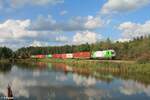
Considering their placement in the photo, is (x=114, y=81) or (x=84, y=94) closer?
(x=84, y=94)

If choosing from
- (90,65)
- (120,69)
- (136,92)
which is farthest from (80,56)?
(136,92)

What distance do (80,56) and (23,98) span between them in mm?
98840

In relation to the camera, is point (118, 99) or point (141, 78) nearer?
point (118, 99)

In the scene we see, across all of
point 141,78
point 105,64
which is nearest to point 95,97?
point 141,78

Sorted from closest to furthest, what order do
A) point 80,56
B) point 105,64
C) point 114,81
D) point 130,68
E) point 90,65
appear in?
point 114,81 < point 130,68 < point 105,64 < point 90,65 < point 80,56

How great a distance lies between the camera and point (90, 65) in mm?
91625

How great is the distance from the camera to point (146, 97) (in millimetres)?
38594

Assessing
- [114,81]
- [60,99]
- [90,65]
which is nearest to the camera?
[60,99]

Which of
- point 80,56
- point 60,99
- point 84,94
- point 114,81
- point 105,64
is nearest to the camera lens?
point 60,99

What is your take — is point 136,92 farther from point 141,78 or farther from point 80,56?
point 80,56

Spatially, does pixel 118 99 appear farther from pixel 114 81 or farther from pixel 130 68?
pixel 130 68

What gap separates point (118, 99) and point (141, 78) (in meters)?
22.2

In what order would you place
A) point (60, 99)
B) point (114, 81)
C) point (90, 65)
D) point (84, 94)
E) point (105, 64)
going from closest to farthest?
point (60, 99) → point (84, 94) → point (114, 81) → point (105, 64) → point (90, 65)

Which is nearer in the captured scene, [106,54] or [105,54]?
[106,54]
